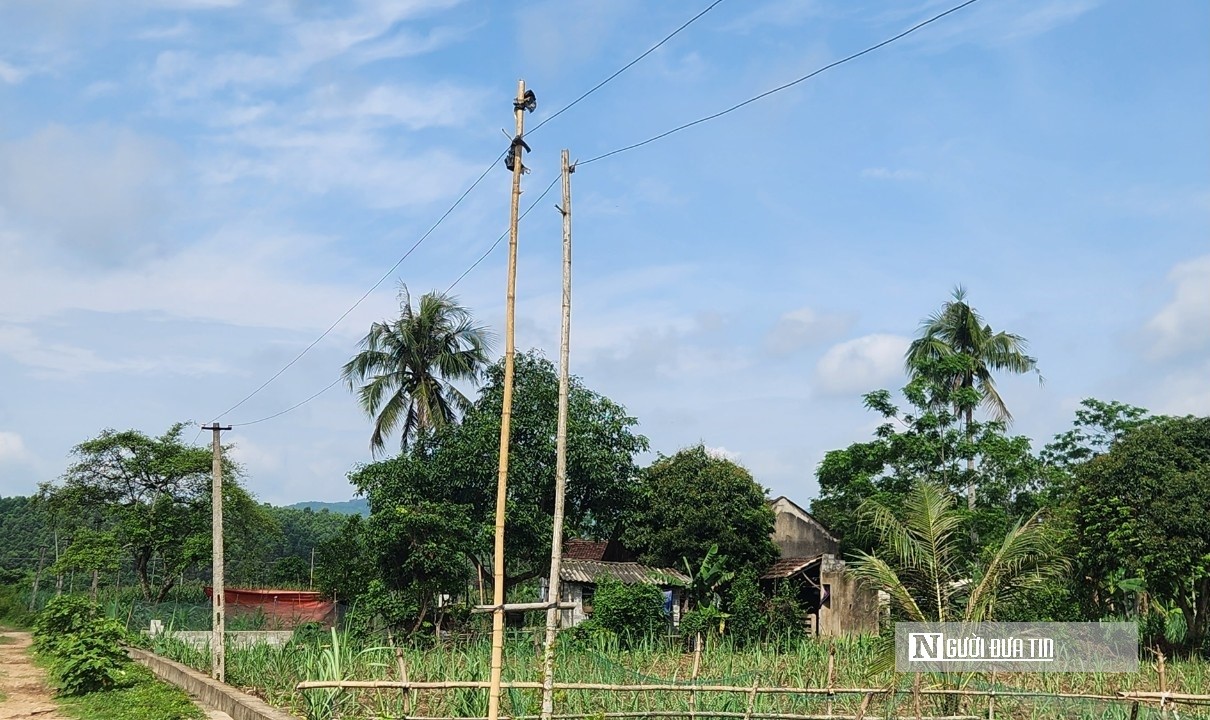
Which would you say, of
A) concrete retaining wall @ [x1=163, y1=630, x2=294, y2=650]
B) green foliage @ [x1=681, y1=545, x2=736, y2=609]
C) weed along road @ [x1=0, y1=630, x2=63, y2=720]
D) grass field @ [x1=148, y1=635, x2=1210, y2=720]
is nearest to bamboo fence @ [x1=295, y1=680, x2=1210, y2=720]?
grass field @ [x1=148, y1=635, x2=1210, y2=720]

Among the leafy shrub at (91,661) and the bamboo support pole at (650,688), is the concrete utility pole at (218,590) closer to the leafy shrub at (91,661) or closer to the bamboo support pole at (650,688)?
the leafy shrub at (91,661)

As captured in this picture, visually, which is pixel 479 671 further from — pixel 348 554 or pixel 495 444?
pixel 348 554

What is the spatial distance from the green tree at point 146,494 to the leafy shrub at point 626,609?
12.6m

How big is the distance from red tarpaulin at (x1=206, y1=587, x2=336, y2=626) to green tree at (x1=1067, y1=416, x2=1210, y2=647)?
15404mm

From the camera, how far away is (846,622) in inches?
954

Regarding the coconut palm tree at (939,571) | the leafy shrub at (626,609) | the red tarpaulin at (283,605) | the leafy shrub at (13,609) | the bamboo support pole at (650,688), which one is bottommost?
the leafy shrub at (13,609)

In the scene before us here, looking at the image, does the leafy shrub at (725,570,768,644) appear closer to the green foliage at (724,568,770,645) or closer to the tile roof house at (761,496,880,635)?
the green foliage at (724,568,770,645)

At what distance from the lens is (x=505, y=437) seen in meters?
8.55

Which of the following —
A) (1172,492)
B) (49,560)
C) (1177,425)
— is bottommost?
(49,560)

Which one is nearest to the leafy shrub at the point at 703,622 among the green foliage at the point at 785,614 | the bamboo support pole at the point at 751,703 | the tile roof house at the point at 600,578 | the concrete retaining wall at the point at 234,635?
the tile roof house at the point at 600,578

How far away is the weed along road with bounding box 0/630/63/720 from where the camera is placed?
13.1 m

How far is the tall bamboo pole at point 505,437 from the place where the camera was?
324 inches

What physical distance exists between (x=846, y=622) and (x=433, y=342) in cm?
1176

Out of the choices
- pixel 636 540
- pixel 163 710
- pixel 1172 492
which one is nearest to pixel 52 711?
pixel 163 710
